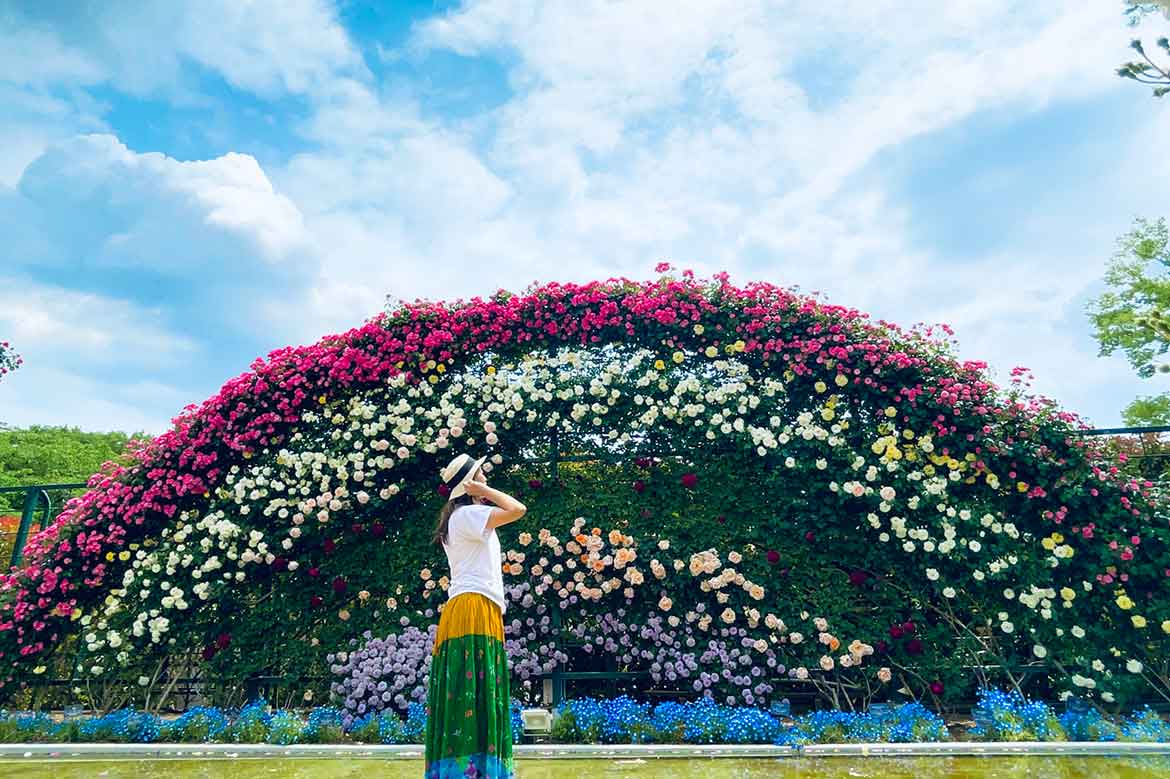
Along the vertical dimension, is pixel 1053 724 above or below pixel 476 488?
below

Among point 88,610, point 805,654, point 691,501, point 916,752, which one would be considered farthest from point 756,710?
point 88,610

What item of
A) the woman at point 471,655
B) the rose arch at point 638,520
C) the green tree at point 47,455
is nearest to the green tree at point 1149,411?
the rose arch at point 638,520

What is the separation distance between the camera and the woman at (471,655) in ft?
10.6

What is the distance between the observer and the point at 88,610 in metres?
6.54

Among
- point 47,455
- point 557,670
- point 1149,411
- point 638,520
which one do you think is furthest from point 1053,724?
point 47,455

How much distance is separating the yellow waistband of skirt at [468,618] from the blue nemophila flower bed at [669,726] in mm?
A: 2321

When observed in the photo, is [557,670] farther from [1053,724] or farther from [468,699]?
[1053,724]

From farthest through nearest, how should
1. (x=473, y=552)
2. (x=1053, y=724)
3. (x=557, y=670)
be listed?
(x=557, y=670) < (x=1053, y=724) < (x=473, y=552)

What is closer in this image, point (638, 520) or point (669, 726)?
point (669, 726)

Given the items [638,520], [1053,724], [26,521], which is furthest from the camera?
[26,521]

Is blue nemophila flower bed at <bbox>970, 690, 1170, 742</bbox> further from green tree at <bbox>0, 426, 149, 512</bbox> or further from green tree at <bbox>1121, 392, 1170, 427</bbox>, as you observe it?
green tree at <bbox>0, 426, 149, 512</bbox>

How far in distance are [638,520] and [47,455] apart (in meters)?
24.9

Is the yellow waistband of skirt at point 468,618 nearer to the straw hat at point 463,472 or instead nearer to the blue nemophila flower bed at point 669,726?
the straw hat at point 463,472

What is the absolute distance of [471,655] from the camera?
3.30 meters
